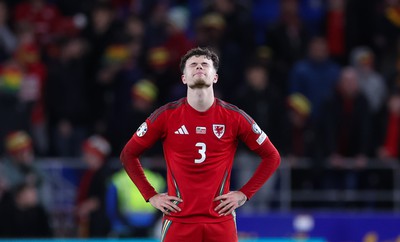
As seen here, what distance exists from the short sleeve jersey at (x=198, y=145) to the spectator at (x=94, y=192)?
252 inches

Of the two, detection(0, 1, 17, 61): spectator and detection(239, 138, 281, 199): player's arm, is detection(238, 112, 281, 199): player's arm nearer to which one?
detection(239, 138, 281, 199): player's arm

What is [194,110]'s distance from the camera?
31.1ft

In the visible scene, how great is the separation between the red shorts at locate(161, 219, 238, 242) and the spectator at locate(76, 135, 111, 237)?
6488 mm

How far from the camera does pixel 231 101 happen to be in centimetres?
1647

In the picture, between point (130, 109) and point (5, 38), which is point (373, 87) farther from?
point (5, 38)

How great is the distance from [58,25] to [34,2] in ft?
2.22

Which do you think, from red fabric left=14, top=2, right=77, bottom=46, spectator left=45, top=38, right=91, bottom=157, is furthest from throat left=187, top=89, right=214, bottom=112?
red fabric left=14, top=2, right=77, bottom=46

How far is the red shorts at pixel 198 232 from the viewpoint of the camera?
930 cm

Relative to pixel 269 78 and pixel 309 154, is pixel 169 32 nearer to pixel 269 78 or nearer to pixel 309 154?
pixel 269 78

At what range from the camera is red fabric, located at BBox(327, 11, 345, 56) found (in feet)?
60.2

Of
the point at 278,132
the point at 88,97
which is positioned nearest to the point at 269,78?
the point at 278,132

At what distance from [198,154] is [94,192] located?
266 inches

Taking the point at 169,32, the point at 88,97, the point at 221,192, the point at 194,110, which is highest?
the point at 169,32

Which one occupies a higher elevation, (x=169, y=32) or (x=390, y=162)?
(x=169, y=32)
